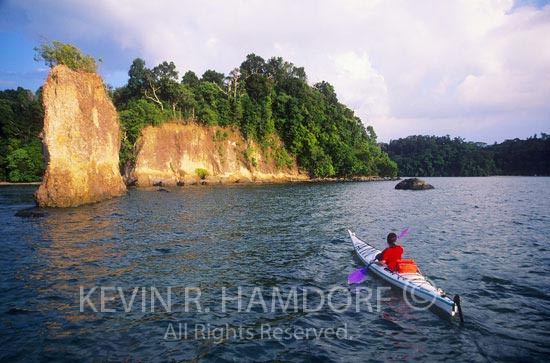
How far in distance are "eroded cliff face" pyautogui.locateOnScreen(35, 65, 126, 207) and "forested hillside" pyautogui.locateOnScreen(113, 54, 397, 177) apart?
2046 cm

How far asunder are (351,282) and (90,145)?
81.3 ft

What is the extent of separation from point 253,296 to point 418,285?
416cm

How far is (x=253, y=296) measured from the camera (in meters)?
8.58

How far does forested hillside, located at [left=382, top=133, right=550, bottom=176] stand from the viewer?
11044cm

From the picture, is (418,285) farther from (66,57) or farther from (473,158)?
(473,158)

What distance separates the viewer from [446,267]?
11047 mm

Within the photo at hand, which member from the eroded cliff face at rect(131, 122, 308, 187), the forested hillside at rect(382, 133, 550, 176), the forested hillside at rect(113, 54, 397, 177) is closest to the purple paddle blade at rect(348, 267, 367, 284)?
the eroded cliff face at rect(131, 122, 308, 187)

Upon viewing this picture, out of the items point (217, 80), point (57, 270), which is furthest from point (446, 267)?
point (217, 80)

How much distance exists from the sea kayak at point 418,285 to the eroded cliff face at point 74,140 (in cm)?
2141

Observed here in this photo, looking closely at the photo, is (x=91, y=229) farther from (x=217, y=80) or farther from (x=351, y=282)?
(x=217, y=80)

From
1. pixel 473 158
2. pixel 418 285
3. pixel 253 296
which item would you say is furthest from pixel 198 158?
pixel 473 158

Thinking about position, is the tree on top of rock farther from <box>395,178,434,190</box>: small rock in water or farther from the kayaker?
<box>395,178,434,190</box>: small rock in water

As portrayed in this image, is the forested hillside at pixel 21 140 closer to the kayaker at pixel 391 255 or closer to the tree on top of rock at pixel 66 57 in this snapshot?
the tree on top of rock at pixel 66 57

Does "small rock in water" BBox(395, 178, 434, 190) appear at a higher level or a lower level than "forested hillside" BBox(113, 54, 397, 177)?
lower
